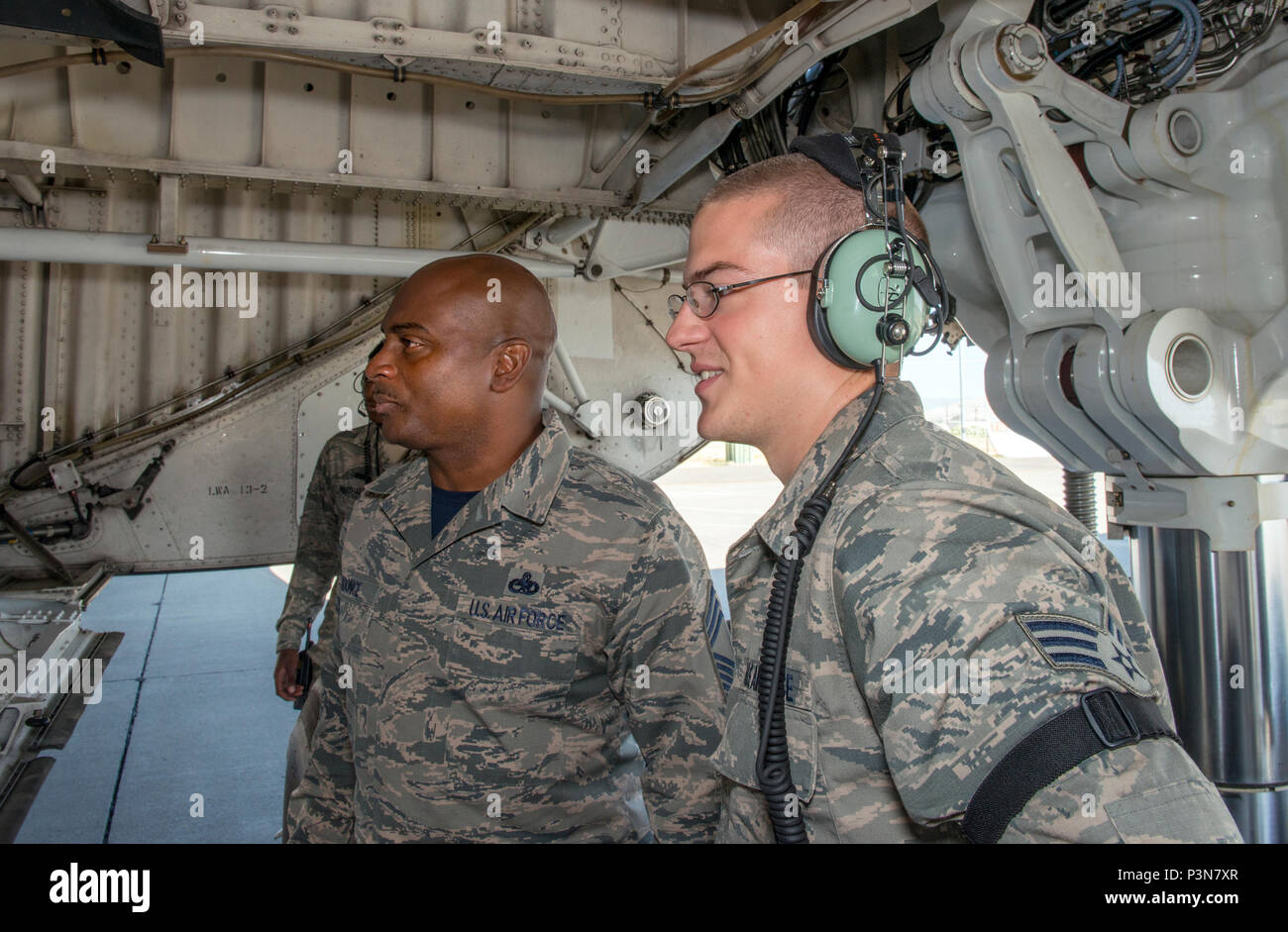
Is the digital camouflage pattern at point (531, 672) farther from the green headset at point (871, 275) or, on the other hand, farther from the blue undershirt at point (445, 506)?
the green headset at point (871, 275)

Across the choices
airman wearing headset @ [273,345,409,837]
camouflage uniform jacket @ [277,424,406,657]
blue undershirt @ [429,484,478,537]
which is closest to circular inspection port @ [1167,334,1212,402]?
blue undershirt @ [429,484,478,537]

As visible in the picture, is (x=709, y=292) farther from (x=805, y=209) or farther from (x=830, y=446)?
(x=830, y=446)

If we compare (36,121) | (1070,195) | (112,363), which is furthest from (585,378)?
(1070,195)

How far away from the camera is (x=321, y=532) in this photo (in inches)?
137

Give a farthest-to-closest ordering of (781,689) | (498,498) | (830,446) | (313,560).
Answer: (313,560), (498,498), (830,446), (781,689)

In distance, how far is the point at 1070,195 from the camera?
228cm

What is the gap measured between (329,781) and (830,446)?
146cm

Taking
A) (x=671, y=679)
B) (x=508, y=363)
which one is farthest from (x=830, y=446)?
(x=508, y=363)

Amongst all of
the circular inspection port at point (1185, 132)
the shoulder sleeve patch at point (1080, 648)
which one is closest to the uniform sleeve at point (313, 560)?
the shoulder sleeve patch at point (1080, 648)

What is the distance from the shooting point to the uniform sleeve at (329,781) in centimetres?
188

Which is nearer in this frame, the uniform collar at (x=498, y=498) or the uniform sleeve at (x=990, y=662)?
the uniform sleeve at (x=990, y=662)

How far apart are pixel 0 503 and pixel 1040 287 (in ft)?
14.1

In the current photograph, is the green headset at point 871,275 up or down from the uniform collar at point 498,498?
up

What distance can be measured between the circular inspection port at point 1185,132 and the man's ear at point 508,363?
1.82 meters
